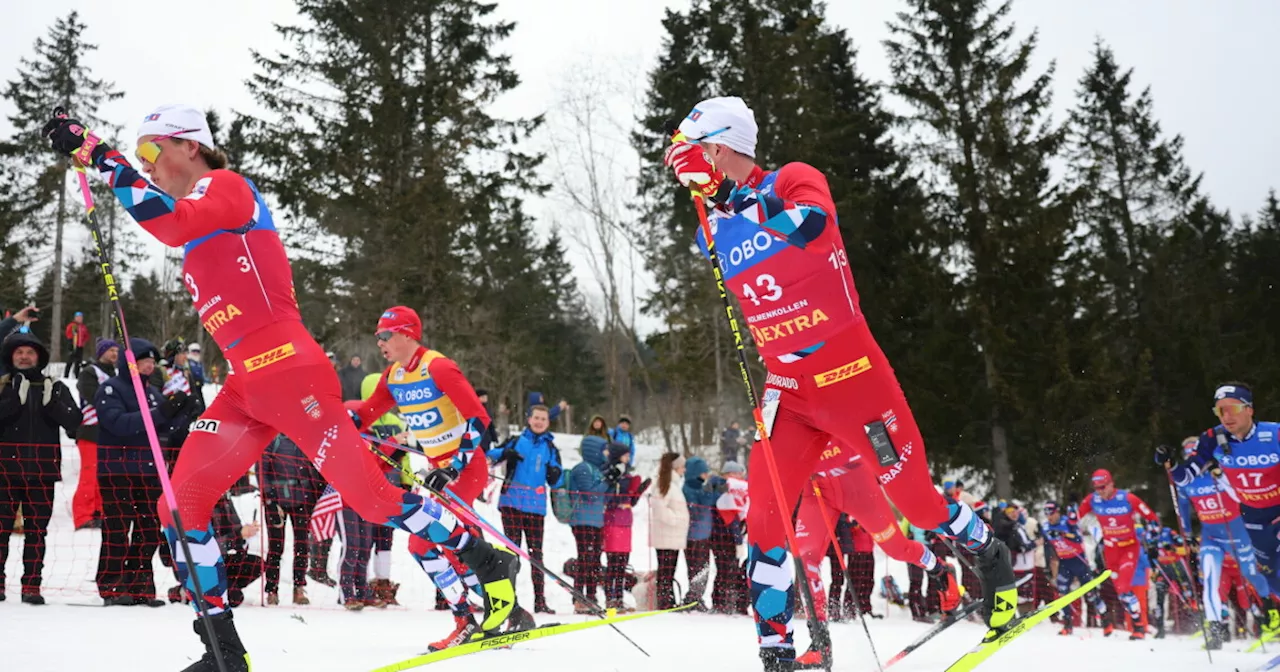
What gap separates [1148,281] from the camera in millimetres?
28703

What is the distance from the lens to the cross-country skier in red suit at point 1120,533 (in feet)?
38.9

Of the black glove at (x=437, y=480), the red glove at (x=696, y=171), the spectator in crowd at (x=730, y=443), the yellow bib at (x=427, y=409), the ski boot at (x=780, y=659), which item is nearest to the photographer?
the red glove at (x=696, y=171)

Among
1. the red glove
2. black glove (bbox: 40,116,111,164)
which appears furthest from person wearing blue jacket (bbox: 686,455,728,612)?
black glove (bbox: 40,116,111,164)

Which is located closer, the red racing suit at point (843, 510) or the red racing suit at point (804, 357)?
the red racing suit at point (804, 357)

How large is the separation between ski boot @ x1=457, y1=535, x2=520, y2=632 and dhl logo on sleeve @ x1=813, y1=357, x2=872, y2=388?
1801 mm

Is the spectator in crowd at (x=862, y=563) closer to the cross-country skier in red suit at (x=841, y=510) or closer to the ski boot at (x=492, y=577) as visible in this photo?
the cross-country skier in red suit at (x=841, y=510)

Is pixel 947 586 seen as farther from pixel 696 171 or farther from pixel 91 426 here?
pixel 91 426

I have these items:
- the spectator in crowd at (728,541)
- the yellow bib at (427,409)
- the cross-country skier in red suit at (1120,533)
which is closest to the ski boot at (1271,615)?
the cross-country skier in red suit at (1120,533)

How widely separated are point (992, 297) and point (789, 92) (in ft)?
21.9

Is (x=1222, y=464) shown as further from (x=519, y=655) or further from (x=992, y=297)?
(x=992, y=297)

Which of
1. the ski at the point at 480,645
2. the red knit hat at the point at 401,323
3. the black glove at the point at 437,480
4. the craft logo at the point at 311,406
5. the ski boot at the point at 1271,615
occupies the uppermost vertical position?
the red knit hat at the point at 401,323

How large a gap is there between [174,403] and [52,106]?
1151 inches

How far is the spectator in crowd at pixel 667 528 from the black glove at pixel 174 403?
524cm

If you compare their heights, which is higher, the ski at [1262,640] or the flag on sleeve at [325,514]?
the flag on sleeve at [325,514]
